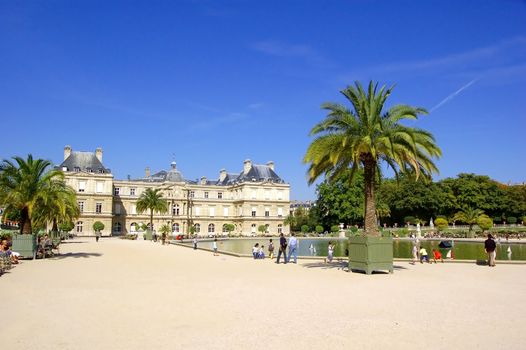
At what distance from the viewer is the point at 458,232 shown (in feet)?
196

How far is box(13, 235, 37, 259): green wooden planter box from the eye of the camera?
2142 centimetres

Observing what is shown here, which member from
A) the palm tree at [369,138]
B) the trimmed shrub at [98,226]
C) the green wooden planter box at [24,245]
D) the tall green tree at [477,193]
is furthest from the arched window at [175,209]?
the palm tree at [369,138]

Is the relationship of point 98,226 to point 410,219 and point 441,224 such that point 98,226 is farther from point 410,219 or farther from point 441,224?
point 441,224

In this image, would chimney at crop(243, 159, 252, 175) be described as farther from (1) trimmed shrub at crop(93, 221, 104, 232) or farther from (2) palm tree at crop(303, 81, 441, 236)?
(2) palm tree at crop(303, 81, 441, 236)

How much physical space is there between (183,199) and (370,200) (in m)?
65.0

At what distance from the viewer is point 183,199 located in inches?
3123

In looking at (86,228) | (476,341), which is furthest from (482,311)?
(86,228)

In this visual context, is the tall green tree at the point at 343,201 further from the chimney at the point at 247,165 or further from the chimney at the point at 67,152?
the chimney at the point at 67,152

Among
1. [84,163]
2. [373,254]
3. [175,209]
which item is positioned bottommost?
[373,254]

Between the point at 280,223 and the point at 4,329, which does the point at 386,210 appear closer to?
the point at 280,223

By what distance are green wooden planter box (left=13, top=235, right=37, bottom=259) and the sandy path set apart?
23.0 feet

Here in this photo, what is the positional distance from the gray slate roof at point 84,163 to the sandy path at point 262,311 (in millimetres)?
60458

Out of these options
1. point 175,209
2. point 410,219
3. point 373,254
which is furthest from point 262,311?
point 175,209

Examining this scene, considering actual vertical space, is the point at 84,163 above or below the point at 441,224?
above
